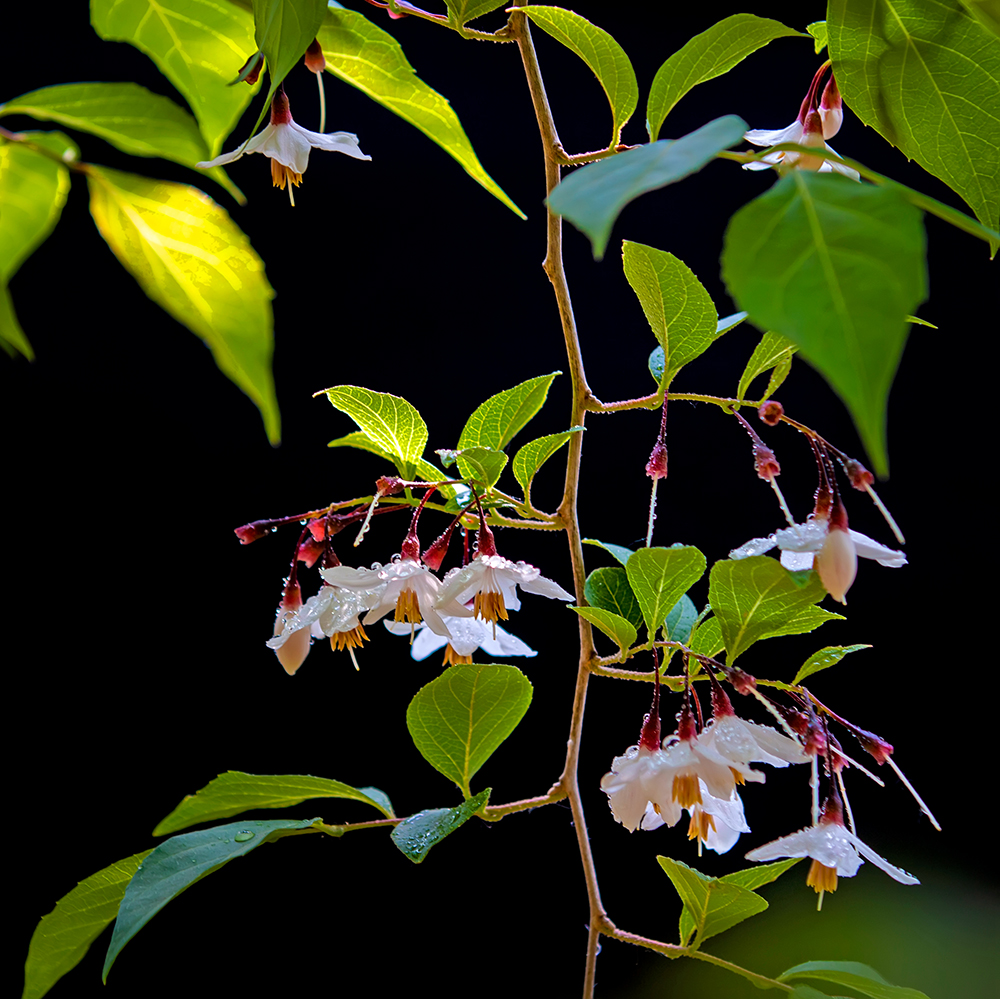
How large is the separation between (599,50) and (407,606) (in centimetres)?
22

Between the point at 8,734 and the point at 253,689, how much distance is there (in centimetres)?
26

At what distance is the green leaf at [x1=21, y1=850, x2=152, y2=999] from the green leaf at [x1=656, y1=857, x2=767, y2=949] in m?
0.24

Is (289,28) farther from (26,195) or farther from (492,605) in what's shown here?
(492,605)

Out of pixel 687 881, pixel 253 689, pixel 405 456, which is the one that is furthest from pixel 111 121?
pixel 253 689

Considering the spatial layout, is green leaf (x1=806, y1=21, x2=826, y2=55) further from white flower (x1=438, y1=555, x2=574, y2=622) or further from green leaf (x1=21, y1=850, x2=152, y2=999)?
green leaf (x1=21, y1=850, x2=152, y2=999)

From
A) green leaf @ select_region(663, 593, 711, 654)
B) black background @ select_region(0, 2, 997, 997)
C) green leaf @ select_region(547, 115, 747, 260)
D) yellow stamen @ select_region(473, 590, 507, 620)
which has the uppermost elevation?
green leaf @ select_region(547, 115, 747, 260)

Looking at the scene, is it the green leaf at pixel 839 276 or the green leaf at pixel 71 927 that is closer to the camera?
the green leaf at pixel 839 276

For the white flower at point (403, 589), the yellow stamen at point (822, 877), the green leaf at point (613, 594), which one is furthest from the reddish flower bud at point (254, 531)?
the yellow stamen at point (822, 877)

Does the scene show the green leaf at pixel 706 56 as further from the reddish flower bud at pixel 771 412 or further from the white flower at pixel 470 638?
the white flower at pixel 470 638

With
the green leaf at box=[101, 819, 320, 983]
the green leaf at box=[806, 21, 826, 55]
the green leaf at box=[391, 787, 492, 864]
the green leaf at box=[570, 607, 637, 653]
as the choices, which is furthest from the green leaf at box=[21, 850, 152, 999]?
the green leaf at box=[806, 21, 826, 55]

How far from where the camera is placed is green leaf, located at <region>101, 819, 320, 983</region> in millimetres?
358

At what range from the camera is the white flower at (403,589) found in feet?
1.20

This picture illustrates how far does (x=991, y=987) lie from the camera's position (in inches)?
37.3

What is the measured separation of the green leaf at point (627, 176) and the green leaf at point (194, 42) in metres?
0.12
